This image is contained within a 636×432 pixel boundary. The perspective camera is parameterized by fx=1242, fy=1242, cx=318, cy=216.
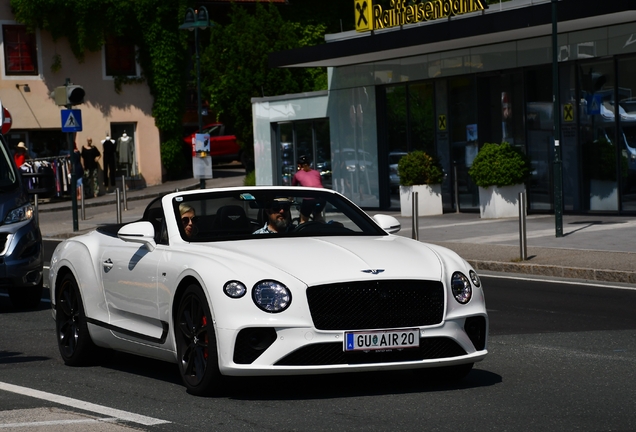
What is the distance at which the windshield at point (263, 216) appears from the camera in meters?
8.49

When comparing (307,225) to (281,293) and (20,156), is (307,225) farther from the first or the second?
(20,156)

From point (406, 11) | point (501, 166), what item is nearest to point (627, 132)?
point (501, 166)

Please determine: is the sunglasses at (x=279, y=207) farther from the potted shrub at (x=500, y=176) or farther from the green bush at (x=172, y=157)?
the green bush at (x=172, y=157)

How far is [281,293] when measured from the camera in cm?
729

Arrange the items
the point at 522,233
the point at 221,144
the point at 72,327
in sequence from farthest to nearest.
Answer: the point at 221,144 → the point at 522,233 → the point at 72,327

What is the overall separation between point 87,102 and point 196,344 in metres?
38.8

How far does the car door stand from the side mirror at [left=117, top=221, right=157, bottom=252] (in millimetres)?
66

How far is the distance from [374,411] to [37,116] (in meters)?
38.7

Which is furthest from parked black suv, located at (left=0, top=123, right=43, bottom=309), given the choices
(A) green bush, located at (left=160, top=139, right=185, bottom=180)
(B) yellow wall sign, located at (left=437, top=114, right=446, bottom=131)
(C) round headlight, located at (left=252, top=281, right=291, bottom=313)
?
(A) green bush, located at (left=160, top=139, right=185, bottom=180)

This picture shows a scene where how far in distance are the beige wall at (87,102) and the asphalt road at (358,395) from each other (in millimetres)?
34291

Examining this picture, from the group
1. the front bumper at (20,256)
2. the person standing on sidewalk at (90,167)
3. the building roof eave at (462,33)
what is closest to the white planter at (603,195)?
the building roof eave at (462,33)

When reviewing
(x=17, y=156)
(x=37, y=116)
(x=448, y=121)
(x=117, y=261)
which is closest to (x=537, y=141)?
(x=448, y=121)

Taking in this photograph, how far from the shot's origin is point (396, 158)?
31844mm

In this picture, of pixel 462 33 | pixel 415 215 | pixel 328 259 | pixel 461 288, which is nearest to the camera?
pixel 328 259
